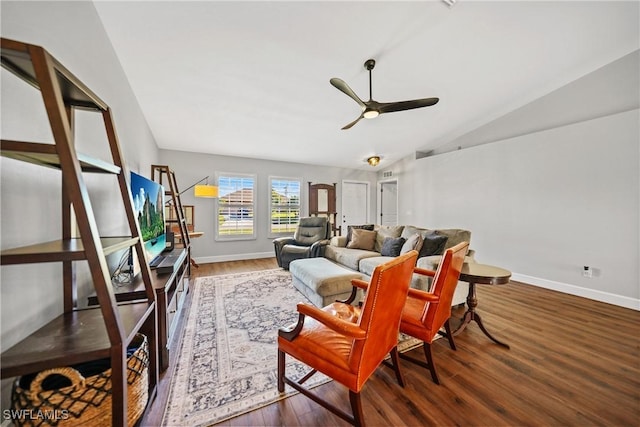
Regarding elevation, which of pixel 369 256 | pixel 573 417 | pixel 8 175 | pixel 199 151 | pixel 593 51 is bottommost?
pixel 573 417

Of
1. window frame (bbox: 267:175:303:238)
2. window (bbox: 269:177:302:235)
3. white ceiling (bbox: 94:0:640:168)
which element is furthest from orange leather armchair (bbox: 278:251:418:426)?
window (bbox: 269:177:302:235)

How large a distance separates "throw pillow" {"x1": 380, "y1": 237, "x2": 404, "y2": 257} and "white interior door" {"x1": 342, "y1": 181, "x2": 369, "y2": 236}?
3233 mm

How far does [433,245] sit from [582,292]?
2.47m

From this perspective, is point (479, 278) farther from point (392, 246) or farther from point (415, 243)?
point (392, 246)

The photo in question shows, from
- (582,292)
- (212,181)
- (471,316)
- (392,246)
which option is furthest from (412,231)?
(212,181)

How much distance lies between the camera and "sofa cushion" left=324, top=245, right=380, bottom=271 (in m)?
3.63

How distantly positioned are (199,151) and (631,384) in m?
6.47

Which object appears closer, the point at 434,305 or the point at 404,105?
the point at 434,305

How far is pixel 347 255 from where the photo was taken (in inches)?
149

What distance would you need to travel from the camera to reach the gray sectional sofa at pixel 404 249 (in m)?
2.83

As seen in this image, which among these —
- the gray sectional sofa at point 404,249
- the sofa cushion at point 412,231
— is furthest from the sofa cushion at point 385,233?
the sofa cushion at point 412,231

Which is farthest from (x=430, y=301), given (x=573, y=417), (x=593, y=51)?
(x=593, y=51)

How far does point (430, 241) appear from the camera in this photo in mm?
3170

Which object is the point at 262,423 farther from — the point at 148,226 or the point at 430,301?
the point at 148,226
